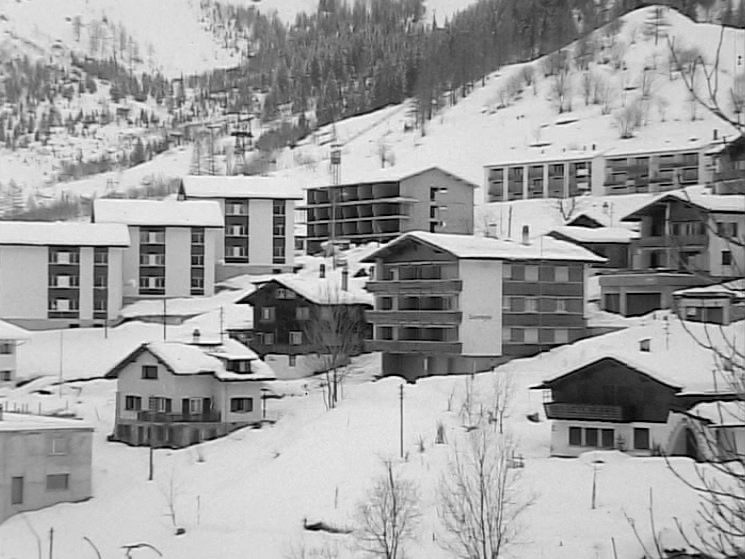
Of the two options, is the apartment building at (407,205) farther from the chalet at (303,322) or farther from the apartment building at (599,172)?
the chalet at (303,322)

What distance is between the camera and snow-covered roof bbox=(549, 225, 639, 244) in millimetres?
37934

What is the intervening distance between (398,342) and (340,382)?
2.07 metres

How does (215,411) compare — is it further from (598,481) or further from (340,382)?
(598,481)

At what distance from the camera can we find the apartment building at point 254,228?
4472 centimetres

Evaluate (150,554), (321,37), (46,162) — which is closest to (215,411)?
(150,554)

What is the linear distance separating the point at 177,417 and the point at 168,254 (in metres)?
14.6

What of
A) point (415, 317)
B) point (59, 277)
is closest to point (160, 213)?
point (59, 277)

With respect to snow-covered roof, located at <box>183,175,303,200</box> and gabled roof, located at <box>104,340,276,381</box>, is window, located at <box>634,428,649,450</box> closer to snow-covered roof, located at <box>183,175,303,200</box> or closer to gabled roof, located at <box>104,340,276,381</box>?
gabled roof, located at <box>104,340,276,381</box>

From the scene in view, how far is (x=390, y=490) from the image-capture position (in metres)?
20.1

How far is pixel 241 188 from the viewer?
45812 mm

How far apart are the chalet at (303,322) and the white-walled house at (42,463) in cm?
909

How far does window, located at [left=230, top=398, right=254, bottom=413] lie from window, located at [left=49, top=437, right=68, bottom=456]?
458 cm

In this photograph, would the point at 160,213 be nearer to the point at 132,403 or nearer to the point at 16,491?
the point at 132,403

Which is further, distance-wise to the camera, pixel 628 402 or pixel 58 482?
pixel 58 482
